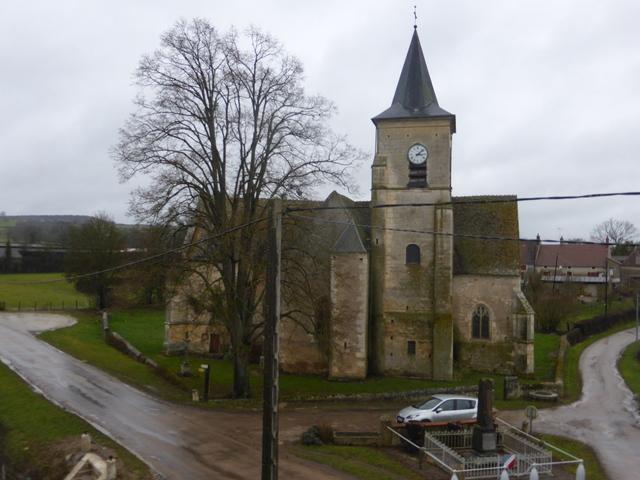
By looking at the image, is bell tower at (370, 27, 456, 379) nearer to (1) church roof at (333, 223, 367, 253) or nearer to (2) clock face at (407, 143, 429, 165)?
(2) clock face at (407, 143, 429, 165)

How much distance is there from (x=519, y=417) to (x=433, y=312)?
7.35 meters

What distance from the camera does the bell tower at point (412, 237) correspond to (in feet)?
92.5

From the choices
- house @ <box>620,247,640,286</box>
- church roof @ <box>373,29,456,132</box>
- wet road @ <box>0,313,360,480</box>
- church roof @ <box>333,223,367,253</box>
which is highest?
church roof @ <box>373,29,456,132</box>

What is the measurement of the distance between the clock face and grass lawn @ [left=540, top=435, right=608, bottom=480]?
1494 cm

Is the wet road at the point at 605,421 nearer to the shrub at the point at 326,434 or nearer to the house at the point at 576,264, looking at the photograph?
the shrub at the point at 326,434

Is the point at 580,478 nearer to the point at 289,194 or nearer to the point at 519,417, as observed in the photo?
the point at 519,417

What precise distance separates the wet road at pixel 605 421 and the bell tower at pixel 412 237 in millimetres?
6744

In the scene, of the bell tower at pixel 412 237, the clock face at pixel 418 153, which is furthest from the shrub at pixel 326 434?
the clock face at pixel 418 153

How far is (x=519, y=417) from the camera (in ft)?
72.1

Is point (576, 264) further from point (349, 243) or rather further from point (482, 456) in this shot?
point (482, 456)

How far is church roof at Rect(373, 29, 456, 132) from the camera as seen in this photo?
29.1 meters

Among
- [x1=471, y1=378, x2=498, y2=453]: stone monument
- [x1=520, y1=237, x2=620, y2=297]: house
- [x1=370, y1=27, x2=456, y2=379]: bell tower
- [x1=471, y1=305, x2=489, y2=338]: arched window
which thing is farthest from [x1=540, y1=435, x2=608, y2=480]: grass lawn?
[x1=520, y1=237, x2=620, y2=297]: house

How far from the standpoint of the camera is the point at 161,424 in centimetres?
1753

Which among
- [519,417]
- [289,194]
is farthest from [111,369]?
[519,417]
